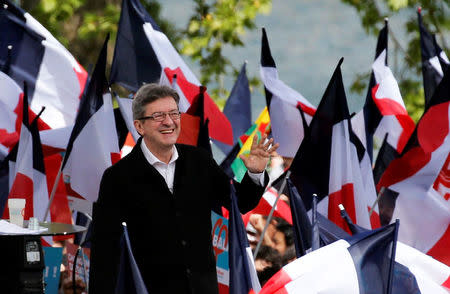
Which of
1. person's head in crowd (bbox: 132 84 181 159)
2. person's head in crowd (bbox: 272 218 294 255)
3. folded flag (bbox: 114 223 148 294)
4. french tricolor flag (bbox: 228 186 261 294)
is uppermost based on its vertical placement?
person's head in crowd (bbox: 132 84 181 159)

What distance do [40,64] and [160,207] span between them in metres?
4.86

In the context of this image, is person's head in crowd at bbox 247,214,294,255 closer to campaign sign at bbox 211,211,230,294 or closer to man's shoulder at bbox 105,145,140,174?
campaign sign at bbox 211,211,230,294

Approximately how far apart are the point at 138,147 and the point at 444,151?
311 centimetres

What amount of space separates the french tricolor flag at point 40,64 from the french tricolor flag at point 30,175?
1607 millimetres

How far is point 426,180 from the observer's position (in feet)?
23.0

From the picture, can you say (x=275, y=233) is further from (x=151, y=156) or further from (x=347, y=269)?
(x=347, y=269)

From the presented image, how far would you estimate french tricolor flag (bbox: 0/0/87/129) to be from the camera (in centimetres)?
890

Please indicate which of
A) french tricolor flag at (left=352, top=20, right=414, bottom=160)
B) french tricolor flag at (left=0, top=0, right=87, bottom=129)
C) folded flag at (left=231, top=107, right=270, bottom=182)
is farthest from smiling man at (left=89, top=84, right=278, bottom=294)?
french tricolor flag at (left=0, top=0, right=87, bottom=129)

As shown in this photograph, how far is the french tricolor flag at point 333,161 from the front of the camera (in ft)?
21.5

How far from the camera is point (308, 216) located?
19.5 ft

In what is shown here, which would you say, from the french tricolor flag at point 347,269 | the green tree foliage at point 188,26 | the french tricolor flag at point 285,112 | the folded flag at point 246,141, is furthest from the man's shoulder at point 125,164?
the green tree foliage at point 188,26

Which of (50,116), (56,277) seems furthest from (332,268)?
(50,116)

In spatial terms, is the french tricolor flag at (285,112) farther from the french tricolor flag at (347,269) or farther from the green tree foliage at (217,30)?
the green tree foliage at (217,30)

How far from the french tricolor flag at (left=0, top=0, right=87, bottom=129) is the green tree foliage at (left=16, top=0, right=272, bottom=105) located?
449 cm
